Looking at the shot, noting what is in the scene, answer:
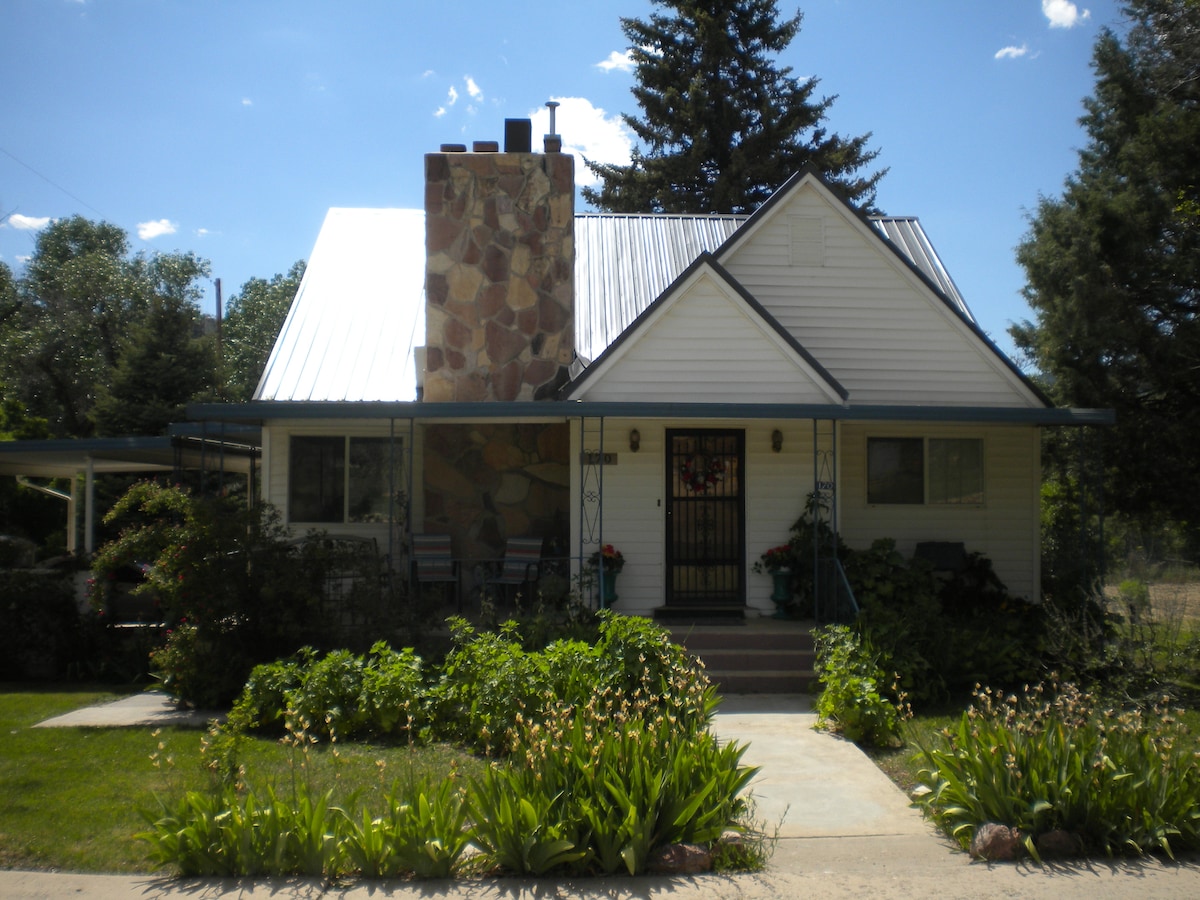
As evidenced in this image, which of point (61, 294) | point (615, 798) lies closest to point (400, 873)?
point (615, 798)

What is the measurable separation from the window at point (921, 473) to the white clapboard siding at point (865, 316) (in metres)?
0.62

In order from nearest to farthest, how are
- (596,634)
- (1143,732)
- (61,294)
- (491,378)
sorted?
(1143,732) < (596,634) < (491,378) < (61,294)

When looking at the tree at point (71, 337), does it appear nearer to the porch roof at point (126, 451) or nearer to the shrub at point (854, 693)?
the porch roof at point (126, 451)

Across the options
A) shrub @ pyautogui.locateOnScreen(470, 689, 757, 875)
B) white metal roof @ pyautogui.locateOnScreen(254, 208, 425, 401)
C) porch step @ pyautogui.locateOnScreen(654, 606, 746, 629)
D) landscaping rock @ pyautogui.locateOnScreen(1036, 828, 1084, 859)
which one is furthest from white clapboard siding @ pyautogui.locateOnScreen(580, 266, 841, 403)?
landscaping rock @ pyautogui.locateOnScreen(1036, 828, 1084, 859)

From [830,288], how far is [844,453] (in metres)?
2.20

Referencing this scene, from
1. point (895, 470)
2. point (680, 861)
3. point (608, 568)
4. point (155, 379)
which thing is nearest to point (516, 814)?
point (680, 861)

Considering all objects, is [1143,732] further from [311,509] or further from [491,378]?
[311,509]

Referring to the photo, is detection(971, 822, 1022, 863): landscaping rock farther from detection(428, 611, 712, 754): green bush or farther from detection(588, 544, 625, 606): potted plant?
detection(588, 544, 625, 606): potted plant

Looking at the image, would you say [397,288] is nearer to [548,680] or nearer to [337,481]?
[337,481]

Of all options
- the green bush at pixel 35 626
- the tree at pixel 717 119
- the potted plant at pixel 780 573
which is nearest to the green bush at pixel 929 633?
the potted plant at pixel 780 573

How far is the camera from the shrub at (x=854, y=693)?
306 inches

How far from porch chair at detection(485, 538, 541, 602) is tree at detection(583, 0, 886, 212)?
656 inches

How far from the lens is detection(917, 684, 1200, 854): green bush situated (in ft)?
18.3

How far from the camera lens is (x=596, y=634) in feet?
30.8
